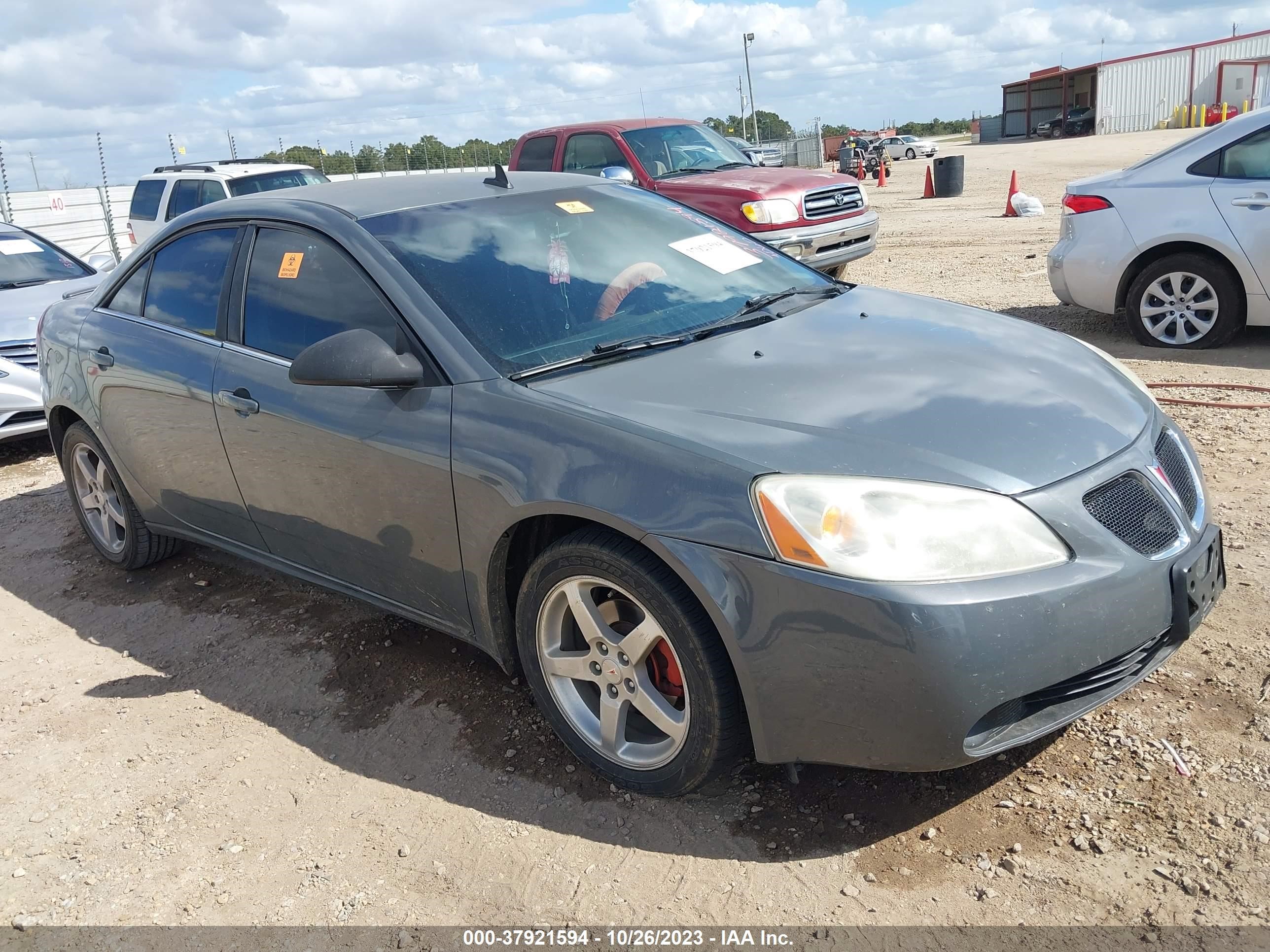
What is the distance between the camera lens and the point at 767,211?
33.0ft

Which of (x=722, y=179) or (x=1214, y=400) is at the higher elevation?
(x=722, y=179)

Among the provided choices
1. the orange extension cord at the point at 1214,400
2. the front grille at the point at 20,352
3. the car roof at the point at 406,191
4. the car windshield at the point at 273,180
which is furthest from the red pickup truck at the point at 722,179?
the car roof at the point at 406,191

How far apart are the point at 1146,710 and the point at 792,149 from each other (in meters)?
43.1

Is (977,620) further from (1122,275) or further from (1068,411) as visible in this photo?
(1122,275)

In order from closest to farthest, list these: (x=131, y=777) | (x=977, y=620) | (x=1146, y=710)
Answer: (x=977, y=620)
(x=1146, y=710)
(x=131, y=777)

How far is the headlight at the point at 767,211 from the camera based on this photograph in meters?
10.1

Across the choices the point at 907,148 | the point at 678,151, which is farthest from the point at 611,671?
the point at 907,148

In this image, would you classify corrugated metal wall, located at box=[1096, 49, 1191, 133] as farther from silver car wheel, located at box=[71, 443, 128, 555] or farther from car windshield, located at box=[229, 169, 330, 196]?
silver car wheel, located at box=[71, 443, 128, 555]

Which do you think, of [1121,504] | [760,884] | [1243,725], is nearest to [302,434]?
[760,884]

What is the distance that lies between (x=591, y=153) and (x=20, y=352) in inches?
249

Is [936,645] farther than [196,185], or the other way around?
[196,185]

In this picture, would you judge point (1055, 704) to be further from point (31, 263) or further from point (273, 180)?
point (273, 180)

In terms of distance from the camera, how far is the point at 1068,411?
2793mm

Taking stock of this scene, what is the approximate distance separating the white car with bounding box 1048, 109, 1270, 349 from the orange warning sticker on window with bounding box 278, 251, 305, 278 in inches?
222
